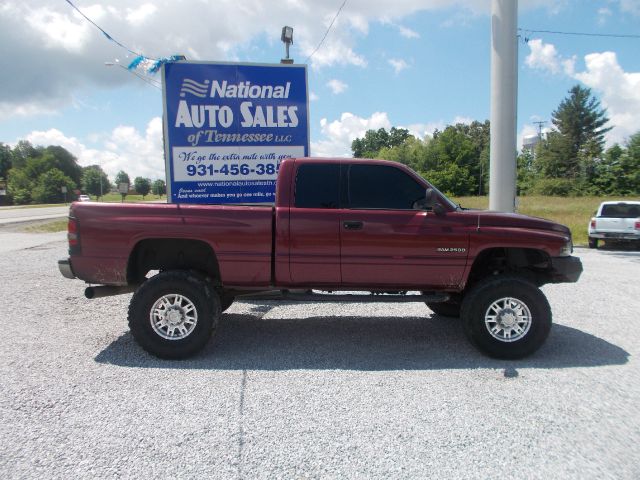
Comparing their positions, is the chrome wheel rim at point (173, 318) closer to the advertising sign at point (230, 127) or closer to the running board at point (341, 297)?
the running board at point (341, 297)

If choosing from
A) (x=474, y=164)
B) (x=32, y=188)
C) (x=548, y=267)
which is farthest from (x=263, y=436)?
(x=32, y=188)

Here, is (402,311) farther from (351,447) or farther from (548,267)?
(351,447)

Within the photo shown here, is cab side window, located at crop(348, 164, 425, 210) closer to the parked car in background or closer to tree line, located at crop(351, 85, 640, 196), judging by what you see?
the parked car in background

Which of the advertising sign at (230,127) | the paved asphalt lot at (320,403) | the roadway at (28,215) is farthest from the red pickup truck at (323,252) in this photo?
the roadway at (28,215)

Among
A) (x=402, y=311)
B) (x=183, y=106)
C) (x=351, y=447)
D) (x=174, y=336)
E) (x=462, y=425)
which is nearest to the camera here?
(x=351, y=447)

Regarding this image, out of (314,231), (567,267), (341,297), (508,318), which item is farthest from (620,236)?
(314,231)

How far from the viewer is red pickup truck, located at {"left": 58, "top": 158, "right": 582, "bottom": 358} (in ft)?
15.2

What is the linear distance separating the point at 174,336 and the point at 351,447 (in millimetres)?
2345

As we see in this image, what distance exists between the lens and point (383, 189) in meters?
4.88

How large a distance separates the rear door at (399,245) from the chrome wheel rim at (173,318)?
62.1 inches

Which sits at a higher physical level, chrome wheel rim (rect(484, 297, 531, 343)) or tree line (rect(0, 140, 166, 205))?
tree line (rect(0, 140, 166, 205))

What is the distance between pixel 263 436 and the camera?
3164 mm

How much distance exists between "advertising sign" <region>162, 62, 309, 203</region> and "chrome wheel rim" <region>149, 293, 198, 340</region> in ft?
10.5

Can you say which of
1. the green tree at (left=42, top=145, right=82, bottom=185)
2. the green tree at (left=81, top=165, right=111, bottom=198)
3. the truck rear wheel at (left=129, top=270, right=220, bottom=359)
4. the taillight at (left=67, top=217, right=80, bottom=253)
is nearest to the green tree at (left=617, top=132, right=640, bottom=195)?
Answer: the truck rear wheel at (left=129, top=270, right=220, bottom=359)
